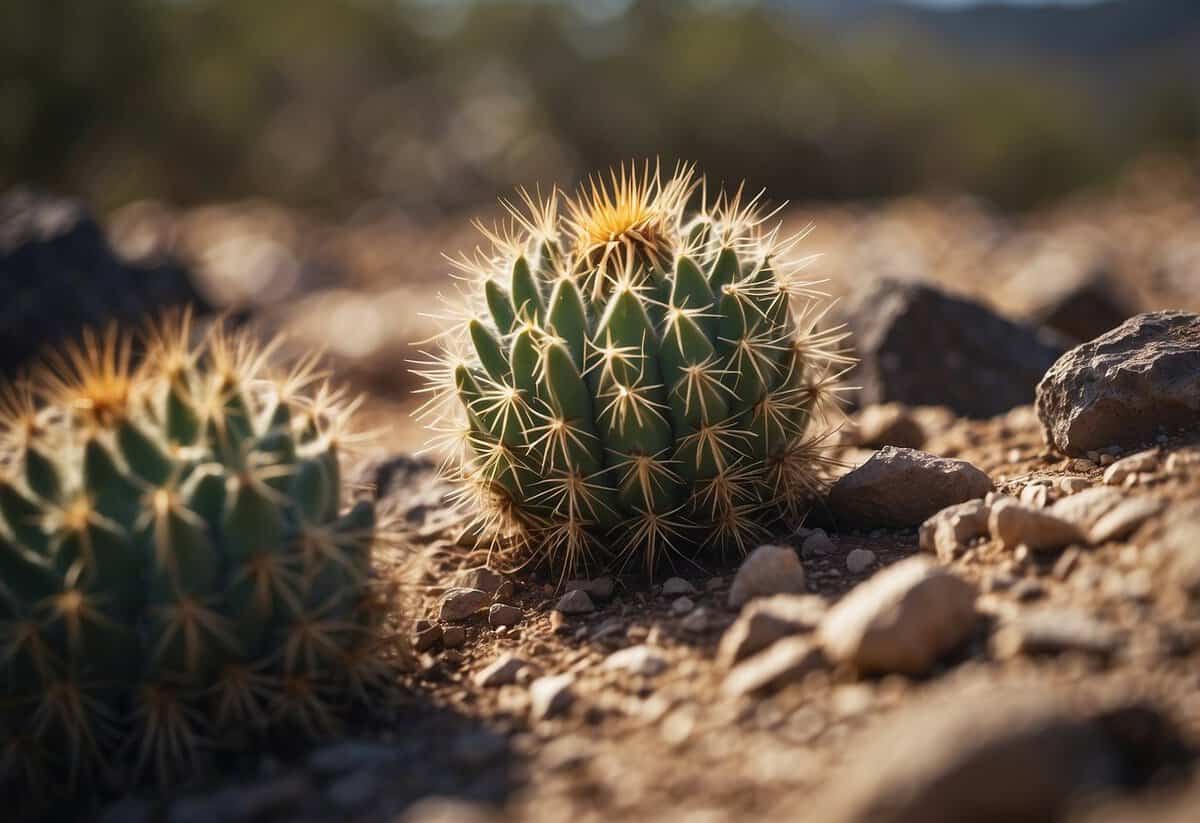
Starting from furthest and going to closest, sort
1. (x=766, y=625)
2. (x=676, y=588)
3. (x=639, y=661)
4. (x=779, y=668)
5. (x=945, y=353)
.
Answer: (x=945, y=353), (x=676, y=588), (x=639, y=661), (x=766, y=625), (x=779, y=668)


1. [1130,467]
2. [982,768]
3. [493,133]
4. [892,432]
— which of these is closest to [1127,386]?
[1130,467]

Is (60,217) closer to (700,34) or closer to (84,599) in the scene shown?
(84,599)

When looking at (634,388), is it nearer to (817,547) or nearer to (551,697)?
(817,547)

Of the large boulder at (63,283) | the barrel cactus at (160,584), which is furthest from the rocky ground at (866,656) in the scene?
the large boulder at (63,283)

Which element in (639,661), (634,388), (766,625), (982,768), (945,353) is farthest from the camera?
(945,353)

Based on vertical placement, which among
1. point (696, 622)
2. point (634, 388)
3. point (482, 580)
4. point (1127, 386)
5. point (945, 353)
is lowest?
point (696, 622)

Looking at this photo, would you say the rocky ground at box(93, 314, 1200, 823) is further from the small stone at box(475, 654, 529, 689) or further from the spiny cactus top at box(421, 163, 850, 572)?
the spiny cactus top at box(421, 163, 850, 572)

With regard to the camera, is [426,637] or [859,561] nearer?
[859,561]

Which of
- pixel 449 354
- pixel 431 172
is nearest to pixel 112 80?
pixel 431 172
